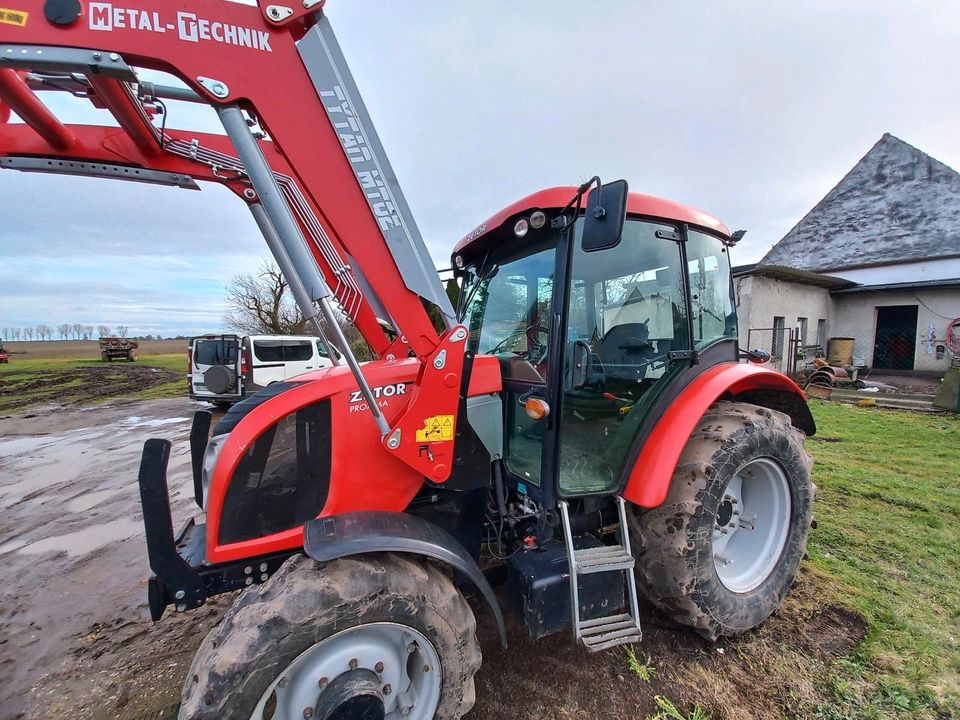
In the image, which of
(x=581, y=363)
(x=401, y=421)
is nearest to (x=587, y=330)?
(x=581, y=363)

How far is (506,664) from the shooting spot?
7.55 ft

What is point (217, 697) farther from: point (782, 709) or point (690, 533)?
point (782, 709)

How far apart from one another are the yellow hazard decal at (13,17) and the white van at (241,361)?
9265 mm

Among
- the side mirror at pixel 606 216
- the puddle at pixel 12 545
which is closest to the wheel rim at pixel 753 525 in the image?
the side mirror at pixel 606 216

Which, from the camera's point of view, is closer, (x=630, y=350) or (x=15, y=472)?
(x=630, y=350)

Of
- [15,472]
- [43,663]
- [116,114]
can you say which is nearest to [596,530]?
[116,114]

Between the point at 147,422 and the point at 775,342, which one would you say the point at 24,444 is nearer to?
the point at 147,422

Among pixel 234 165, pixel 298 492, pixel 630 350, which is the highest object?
pixel 234 165

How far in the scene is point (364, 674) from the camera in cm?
165

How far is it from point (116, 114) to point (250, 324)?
23.7 m

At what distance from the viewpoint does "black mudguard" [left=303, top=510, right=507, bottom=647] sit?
1602 millimetres

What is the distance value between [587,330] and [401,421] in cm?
114

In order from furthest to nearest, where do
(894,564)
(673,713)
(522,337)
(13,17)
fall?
(894,564), (522,337), (673,713), (13,17)

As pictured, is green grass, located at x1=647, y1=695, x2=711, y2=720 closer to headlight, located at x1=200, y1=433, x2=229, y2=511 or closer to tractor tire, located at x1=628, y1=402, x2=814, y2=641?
tractor tire, located at x1=628, y1=402, x2=814, y2=641
